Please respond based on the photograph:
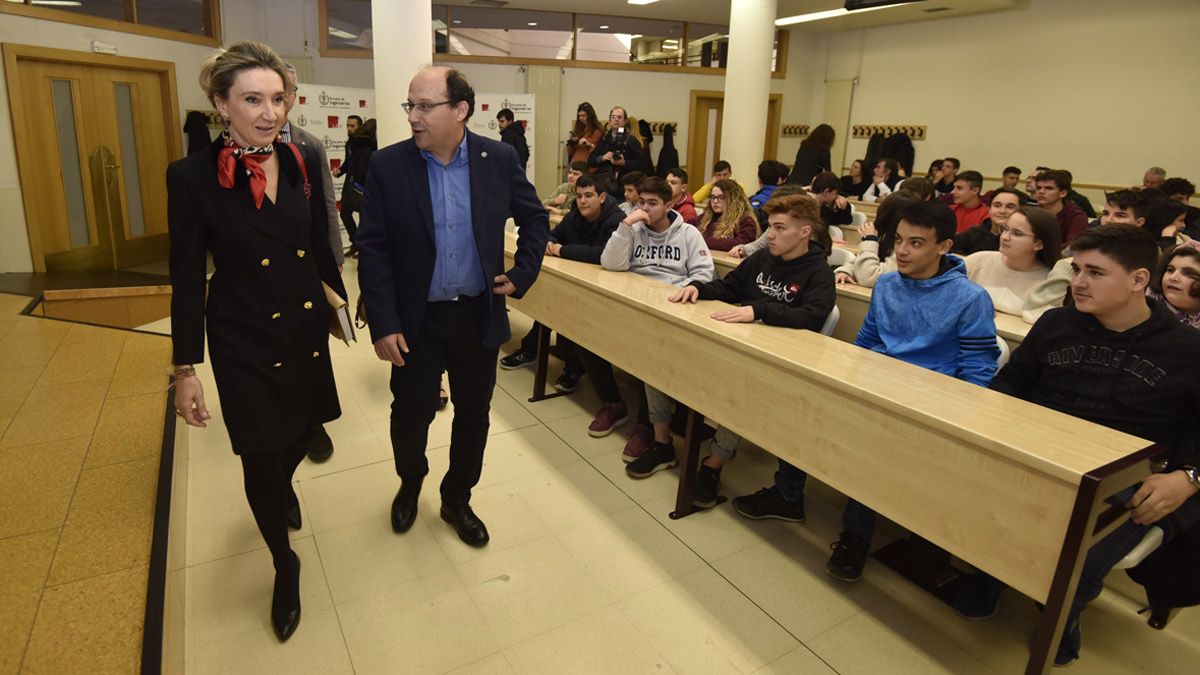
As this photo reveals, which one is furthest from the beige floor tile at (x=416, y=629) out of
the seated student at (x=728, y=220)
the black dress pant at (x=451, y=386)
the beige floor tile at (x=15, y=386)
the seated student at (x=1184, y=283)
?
the seated student at (x=728, y=220)

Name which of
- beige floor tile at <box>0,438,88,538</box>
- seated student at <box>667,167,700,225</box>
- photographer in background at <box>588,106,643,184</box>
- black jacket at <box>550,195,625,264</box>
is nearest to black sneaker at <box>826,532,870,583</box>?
black jacket at <box>550,195,625,264</box>

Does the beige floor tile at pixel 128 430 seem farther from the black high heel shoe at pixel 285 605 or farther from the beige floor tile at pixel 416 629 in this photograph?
the beige floor tile at pixel 416 629

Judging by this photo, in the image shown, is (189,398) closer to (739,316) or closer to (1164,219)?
(739,316)

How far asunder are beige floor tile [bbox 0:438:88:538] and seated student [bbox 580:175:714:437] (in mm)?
2004

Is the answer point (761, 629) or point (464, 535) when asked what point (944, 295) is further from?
point (464, 535)

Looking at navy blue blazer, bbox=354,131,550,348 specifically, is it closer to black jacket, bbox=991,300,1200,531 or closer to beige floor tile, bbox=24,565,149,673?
beige floor tile, bbox=24,565,149,673

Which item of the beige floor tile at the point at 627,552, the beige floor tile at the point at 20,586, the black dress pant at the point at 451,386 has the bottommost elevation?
the beige floor tile at the point at 627,552

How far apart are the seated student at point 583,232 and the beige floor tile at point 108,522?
1.99 m

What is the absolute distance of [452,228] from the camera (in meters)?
2.01

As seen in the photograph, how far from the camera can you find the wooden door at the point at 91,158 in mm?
5691

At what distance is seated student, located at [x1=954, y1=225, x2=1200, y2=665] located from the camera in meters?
1.72

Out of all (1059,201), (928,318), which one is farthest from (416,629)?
(1059,201)

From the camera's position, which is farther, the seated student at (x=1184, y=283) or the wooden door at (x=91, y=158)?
the wooden door at (x=91, y=158)

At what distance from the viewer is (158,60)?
263 inches
